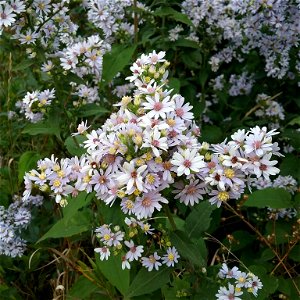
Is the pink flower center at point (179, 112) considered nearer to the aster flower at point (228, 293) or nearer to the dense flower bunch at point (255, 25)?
the aster flower at point (228, 293)

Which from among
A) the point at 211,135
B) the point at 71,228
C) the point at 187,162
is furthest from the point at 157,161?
the point at 211,135

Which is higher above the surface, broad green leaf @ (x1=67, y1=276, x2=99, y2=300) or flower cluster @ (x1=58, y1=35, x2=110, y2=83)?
flower cluster @ (x1=58, y1=35, x2=110, y2=83)

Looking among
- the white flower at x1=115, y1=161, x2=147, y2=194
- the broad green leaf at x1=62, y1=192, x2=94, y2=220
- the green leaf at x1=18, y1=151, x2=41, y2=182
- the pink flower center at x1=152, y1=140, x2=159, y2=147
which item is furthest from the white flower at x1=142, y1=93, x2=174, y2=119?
the green leaf at x1=18, y1=151, x2=41, y2=182

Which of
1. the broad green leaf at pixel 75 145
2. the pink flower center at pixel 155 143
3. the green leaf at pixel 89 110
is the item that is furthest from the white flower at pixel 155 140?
the green leaf at pixel 89 110

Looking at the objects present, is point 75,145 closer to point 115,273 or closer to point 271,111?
point 115,273

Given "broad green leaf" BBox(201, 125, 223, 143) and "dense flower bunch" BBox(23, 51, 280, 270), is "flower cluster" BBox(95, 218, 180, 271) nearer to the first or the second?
"dense flower bunch" BBox(23, 51, 280, 270)

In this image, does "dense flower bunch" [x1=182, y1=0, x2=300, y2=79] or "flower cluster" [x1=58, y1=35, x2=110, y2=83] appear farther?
"dense flower bunch" [x1=182, y1=0, x2=300, y2=79]

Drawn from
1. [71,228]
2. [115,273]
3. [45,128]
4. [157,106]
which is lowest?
[115,273]

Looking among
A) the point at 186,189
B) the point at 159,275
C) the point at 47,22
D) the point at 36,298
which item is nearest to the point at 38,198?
the point at 36,298
